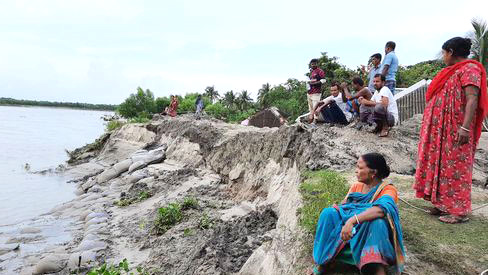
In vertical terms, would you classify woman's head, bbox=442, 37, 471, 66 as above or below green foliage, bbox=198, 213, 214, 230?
above

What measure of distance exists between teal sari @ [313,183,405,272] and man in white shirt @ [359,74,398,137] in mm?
3560

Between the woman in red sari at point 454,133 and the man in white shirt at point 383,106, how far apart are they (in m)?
2.46

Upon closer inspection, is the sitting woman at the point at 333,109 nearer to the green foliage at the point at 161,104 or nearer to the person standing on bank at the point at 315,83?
the person standing on bank at the point at 315,83

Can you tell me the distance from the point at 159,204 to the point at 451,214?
602cm

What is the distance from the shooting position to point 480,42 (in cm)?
1625

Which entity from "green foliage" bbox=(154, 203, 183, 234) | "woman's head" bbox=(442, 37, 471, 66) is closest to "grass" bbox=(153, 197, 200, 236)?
"green foliage" bbox=(154, 203, 183, 234)

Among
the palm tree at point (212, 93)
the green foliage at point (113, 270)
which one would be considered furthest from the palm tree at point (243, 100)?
the green foliage at point (113, 270)

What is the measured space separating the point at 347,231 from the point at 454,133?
1.60 meters

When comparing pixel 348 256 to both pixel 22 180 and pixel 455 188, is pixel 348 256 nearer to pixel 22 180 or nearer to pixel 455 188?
pixel 455 188

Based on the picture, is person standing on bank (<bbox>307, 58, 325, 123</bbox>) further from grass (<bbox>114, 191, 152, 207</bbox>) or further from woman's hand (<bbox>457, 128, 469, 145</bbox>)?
woman's hand (<bbox>457, 128, 469, 145</bbox>)

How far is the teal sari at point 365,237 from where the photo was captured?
2535 millimetres

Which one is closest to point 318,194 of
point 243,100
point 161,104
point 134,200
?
point 134,200

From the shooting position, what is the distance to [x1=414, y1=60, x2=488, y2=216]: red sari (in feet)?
11.2

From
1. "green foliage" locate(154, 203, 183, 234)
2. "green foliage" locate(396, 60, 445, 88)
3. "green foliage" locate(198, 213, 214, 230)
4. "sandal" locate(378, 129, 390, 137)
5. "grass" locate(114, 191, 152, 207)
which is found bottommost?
"grass" locate(114, 191, 152, 207)
